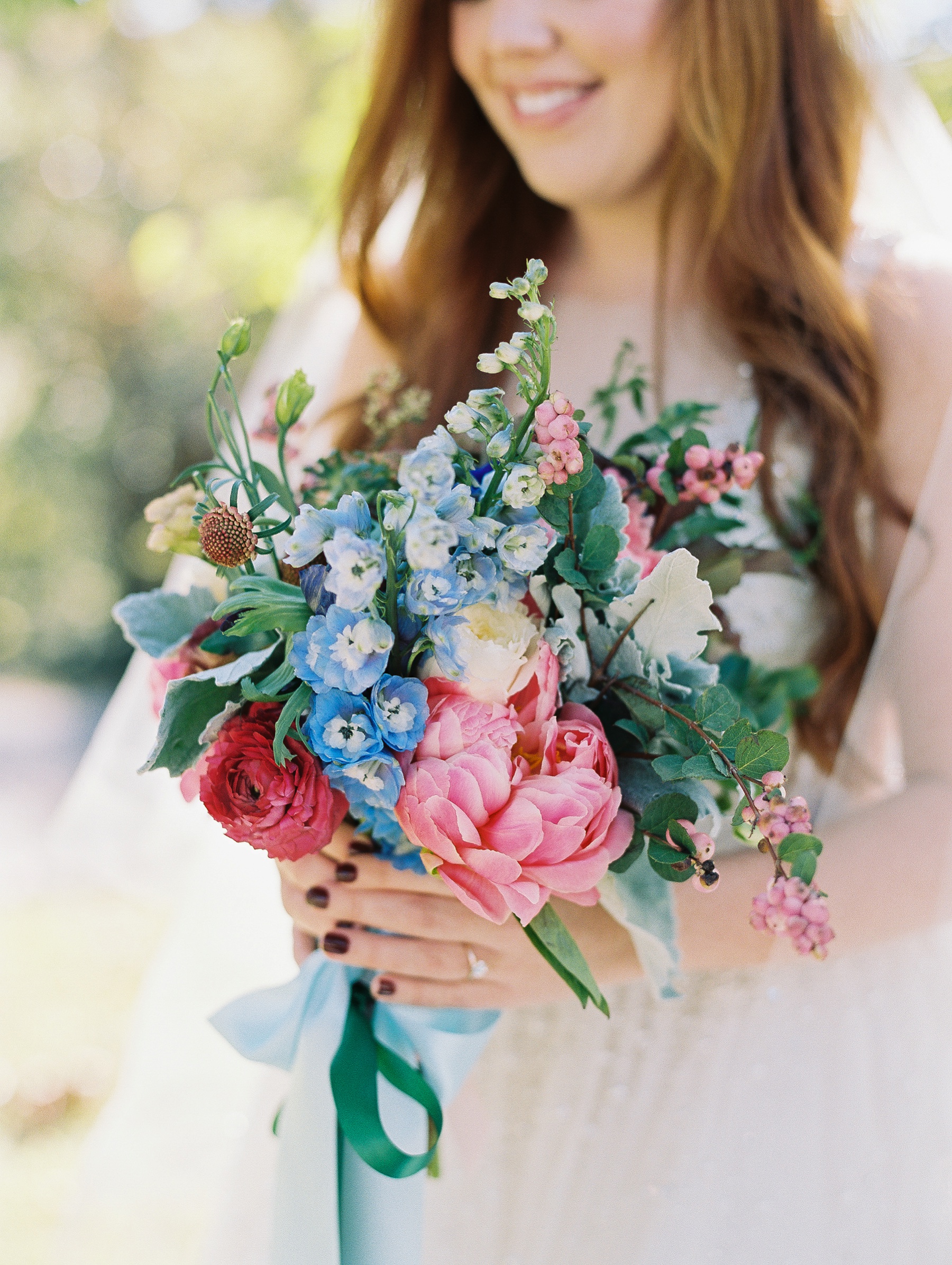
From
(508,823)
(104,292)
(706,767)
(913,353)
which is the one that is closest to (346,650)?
(508,823)

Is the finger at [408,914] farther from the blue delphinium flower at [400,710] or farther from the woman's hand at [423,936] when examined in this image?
the blue delphinium flower at [400,710]

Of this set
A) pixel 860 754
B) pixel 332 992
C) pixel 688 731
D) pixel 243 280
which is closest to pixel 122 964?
pixel 243 280

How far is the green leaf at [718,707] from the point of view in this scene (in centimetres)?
81

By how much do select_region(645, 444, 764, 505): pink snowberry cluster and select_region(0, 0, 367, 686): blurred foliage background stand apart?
618cm

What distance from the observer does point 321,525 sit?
77 centimetres

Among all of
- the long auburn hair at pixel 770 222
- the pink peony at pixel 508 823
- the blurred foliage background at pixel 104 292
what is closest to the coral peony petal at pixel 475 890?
the pink peony at pixel 508 823

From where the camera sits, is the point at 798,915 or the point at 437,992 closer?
the point at 798,915

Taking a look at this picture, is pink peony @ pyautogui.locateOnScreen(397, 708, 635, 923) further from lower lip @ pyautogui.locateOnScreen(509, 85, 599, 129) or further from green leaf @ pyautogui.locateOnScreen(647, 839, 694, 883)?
lower lip @ pyautogui.locateOnScreen(509, 85, 599, 129)

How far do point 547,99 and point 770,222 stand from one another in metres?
0.36

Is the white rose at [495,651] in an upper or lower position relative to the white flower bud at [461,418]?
lower

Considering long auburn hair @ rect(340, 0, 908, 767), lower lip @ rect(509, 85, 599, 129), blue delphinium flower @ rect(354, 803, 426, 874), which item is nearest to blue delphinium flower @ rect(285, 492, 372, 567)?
blue delphinium flower @ rect(354, 803, 426, 874)

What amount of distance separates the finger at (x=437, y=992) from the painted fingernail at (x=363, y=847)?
0.14 meters

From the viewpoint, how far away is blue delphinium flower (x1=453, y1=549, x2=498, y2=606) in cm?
77

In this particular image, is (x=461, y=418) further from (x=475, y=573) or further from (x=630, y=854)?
(x=630, y=854)
